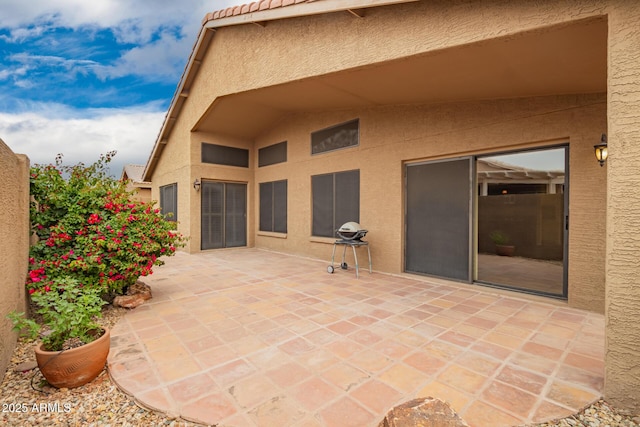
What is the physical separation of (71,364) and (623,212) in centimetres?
409

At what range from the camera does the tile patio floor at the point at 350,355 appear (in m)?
1.97

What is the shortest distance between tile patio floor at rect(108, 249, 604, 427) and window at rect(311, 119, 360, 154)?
3719 mm

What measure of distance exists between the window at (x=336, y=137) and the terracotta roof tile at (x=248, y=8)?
2.74 meters

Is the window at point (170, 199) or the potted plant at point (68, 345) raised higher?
the window at point (170, 199)

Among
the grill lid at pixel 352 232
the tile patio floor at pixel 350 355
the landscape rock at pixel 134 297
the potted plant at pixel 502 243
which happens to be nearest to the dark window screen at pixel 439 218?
the tile patio floor at pixel 350 355

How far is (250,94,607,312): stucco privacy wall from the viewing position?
12.5 feet

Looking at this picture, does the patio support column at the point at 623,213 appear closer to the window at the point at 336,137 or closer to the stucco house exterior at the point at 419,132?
the stucco house exterior at the point at 419,132

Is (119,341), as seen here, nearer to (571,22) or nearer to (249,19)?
(571,22)

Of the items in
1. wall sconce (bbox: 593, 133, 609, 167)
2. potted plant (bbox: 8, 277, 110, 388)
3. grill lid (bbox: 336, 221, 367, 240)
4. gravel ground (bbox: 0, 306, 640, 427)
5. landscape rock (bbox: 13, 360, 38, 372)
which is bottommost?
gravel ground (bbox: 0, 306, 640, 427)

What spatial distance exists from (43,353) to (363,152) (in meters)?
5.84

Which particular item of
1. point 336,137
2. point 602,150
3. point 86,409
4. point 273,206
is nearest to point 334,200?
point 336,137

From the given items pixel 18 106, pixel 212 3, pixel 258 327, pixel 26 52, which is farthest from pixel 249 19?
pixel 18 106

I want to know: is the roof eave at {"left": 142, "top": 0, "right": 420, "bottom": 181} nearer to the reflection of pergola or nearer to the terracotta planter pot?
the reflection of pergola

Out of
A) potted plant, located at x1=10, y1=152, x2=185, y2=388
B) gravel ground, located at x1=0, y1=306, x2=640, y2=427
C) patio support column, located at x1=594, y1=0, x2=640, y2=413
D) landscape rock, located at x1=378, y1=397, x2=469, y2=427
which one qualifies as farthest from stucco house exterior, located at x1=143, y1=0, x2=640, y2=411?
potted plant, located at x1=10, y1=152, x2=185, y2=388
